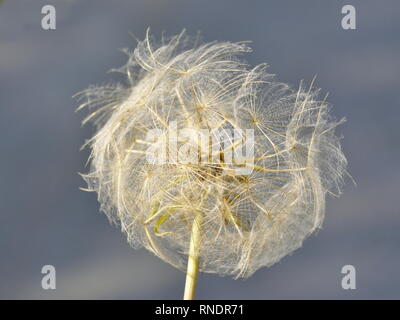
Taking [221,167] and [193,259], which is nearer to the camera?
[221,167]

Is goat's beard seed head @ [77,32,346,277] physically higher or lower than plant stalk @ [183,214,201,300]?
higher

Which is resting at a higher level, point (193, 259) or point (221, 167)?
point (221, 167)
